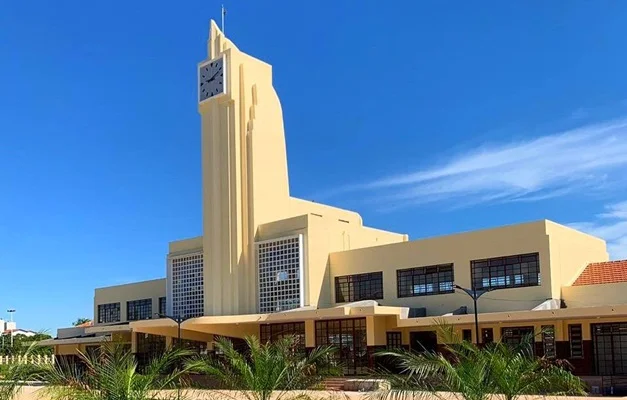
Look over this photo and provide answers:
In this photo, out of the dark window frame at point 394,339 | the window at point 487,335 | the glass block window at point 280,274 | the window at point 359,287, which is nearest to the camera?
the window at point 487,335

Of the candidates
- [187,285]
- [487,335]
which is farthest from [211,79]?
[487,335]

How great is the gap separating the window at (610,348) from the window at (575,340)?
49cm

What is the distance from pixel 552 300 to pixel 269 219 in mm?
14859

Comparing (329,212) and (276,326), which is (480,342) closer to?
(276,326)

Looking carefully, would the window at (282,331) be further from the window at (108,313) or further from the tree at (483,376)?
the tree at (483,376)

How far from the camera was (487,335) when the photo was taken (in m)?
31.1

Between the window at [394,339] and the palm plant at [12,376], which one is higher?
the palm plant at [12,376]

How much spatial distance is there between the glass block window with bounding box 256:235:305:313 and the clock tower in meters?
0.60

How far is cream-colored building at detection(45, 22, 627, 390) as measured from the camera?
29781mm

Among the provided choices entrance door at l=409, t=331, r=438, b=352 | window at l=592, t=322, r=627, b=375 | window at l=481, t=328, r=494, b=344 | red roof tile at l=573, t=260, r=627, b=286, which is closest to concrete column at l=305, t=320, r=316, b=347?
entrance door at l=409, t=331, r=438, b=352

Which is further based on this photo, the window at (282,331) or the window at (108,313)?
the window at (108,313)

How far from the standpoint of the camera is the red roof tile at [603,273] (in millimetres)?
30152

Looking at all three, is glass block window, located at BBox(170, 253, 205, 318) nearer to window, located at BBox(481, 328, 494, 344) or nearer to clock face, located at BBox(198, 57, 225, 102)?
clock face, located at BBox(198, 57, 225, 102)

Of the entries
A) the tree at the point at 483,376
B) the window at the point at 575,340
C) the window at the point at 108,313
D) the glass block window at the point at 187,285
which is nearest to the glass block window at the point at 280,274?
the glass block window at the point at 187,285
